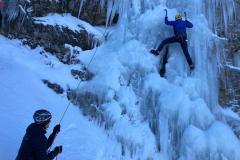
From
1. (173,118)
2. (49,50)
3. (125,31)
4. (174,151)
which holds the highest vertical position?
(125,31)

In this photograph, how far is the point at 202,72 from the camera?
9469mm

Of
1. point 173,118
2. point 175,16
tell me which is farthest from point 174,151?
point 175,16

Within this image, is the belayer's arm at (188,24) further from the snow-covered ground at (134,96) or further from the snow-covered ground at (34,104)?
the snow-covered ground at (34,104)

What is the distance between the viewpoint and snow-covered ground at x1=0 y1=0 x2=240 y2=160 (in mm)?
8078

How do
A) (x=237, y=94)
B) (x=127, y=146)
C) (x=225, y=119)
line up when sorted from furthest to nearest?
(x=237, y=94)
(x=225, y=119)
(x=127, y=146)

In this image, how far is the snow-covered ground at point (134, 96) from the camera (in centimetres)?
808

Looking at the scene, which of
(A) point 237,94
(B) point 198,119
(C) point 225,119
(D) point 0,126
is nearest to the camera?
(D) point 0,126

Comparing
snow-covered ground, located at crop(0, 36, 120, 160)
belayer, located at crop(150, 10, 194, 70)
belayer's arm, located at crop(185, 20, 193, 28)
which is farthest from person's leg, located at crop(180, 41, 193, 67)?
snow-covered ground, located at crop(0, 36, 120, 160)

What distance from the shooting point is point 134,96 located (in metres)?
9.12

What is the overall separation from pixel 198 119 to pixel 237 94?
1829mm

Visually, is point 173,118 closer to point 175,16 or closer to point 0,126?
point 175,16

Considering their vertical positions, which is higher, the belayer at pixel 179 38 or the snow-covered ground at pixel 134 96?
the belayer at pixel 179 38

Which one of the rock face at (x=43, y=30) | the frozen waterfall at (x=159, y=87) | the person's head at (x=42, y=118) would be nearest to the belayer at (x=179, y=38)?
the frozen waterfall at (x=159, y=87)

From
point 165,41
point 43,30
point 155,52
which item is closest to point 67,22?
point 43,30
